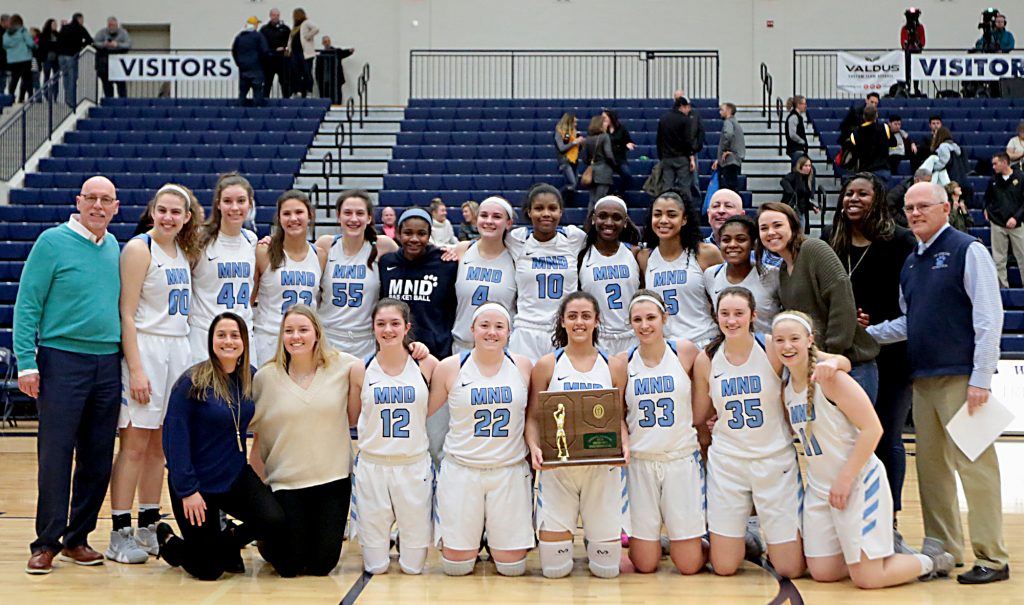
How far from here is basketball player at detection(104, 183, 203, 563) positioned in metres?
5.05

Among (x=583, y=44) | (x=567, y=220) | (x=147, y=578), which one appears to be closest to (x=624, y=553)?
(x=147, y=578)

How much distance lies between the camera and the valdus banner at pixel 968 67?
16.7 metres

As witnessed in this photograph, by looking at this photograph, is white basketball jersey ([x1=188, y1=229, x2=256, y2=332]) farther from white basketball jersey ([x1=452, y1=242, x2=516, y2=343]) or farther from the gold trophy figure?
the gold trophy figure

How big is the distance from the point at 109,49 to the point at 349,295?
13.5 m

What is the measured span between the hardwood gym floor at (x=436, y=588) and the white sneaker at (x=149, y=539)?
0.08 m

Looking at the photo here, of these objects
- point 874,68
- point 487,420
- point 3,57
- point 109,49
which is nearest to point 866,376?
point 487,420

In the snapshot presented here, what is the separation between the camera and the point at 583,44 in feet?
64.3

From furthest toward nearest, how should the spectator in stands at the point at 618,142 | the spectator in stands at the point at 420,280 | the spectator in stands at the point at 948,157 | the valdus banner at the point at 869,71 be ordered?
the valdus banner at the point at 869,71
the spectator in stands at the point at 618,142
the spectator in stands at the point at 948,157
the spectator in stands at the point at 420,280

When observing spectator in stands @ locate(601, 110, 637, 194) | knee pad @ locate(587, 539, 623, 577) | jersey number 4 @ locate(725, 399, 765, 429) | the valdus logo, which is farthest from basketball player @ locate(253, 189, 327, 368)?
the valdus logo

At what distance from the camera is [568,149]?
46.1 feet

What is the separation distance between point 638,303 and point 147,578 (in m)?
2.45

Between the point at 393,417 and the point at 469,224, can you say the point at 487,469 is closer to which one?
the point at 393,417

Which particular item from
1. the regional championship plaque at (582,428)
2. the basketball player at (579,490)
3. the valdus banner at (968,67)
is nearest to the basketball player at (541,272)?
the basketball player at (579,490)

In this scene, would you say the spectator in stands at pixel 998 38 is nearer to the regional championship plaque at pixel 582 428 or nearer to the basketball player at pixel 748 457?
the basketball player at pixel 748 457
